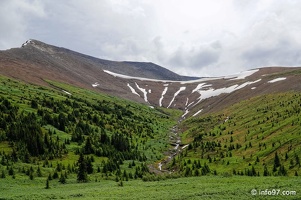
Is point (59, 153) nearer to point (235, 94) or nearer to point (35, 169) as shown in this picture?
point (35, 169)

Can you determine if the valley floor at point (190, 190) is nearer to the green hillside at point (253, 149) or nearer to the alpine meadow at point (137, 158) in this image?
the alpine meadow at point (137, 158)

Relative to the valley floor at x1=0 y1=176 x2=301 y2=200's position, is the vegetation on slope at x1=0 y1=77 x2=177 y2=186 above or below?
above

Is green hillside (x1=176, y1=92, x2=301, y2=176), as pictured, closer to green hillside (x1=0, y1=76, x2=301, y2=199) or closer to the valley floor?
green hillside (x1=0, y1=76, x2=301, y2=199)

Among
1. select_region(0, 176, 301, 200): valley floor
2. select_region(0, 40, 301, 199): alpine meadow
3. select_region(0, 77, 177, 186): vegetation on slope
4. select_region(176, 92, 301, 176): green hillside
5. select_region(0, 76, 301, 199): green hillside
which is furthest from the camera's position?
select_region(0, 77, 177, 186): vegetation on slope

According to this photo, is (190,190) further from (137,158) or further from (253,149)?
(137,158)

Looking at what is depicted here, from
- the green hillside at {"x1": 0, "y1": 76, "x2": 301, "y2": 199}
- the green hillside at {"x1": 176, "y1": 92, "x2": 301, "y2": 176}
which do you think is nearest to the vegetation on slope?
the green hillside at {"x1": 0, "y1": 76, "x2": 301, "y2": 199}

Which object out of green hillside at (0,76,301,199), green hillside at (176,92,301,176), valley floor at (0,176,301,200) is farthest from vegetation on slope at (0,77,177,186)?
green hillside at (176,92,301,176)

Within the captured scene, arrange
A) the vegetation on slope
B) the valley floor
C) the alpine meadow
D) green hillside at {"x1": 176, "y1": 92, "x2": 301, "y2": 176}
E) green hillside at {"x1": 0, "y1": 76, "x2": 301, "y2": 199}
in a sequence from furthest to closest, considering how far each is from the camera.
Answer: the vegetation on slope
green hillside at {"x1": 176, "y1": 92, "x2": 301, "y2": 176}
green hillside at {"x1": 0, "y1": 76, "x2": 301, "y2": 199}
the alpine meadow
the valley floor

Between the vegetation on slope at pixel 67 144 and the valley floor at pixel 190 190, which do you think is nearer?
the valley floor at pixel 190 190

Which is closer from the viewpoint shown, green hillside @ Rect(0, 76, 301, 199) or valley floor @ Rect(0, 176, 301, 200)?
valley floor @ Rect(0, 176, 301, 200)

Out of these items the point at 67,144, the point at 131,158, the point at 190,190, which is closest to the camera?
the point at 190,190

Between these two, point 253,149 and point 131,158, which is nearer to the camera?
point 253,149

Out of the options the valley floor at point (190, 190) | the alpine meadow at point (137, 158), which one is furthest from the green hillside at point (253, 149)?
the valley floor at point (190, 190)

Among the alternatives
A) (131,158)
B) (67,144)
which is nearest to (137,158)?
(131,158)
